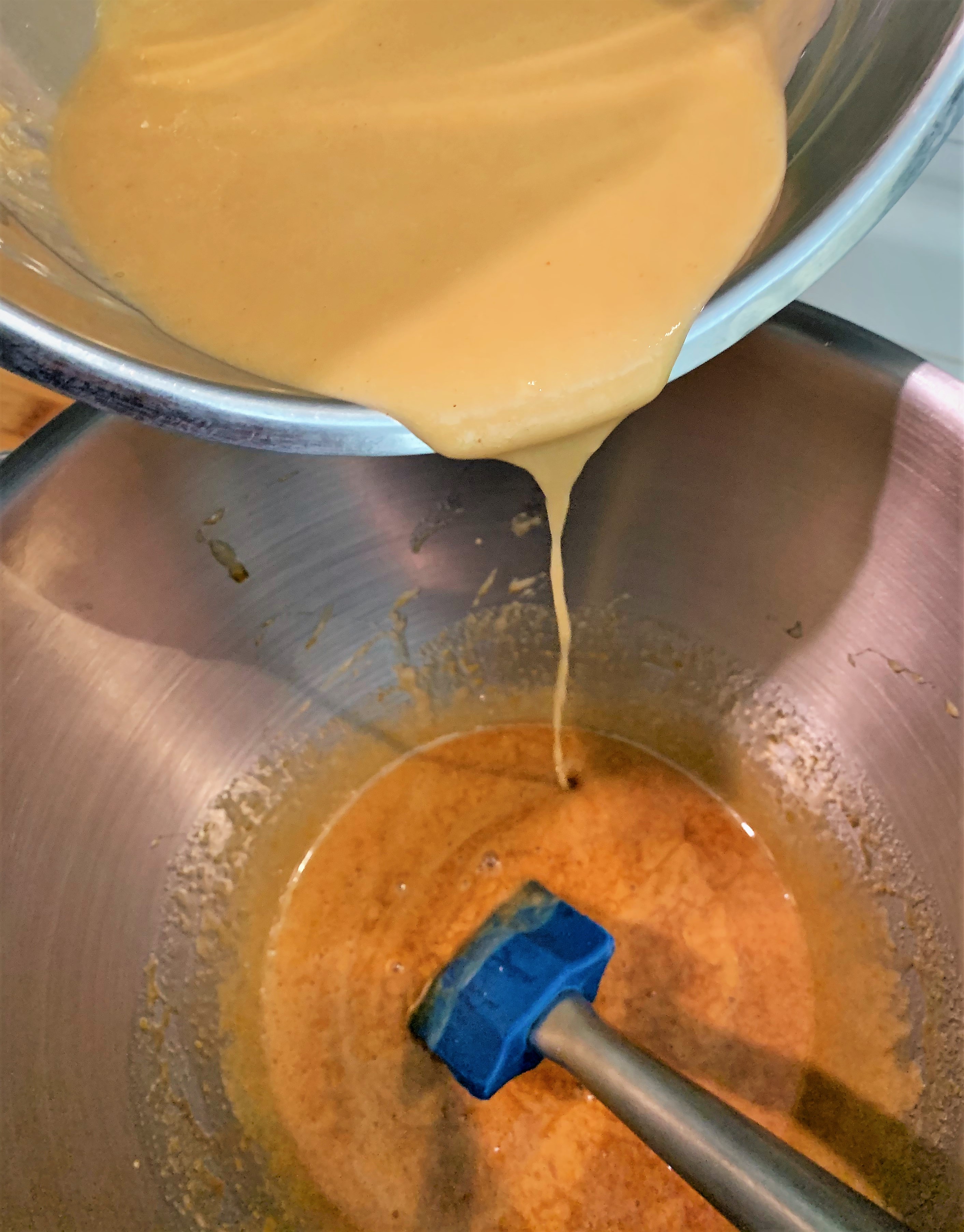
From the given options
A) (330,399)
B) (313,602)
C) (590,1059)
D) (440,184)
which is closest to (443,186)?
(440,184)

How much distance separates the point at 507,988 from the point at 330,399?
0.43 m

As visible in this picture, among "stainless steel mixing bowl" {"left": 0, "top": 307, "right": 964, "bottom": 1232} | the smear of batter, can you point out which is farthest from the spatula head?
the smear of batter

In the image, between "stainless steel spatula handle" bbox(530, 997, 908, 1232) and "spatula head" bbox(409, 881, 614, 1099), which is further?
"spatula head" bbox(409, 881, 614, 1099)

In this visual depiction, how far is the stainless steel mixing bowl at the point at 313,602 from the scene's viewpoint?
1.97ft

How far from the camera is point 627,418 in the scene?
0.69 metres

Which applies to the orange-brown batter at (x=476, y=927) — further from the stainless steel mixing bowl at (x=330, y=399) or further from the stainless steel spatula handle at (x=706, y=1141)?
the stainless steel mixing bowl at (x=330, y=399)

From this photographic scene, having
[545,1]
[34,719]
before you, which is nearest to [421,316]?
[545,1]

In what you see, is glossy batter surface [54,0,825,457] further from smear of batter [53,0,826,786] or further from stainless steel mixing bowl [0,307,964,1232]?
stainless steel mixing bowl [0,307,964,1232]

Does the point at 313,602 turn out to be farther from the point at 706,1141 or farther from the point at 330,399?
the point at 706,1141

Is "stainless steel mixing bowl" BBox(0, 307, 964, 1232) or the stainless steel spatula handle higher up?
"stainless steel mixing bowl" BBox(0, 307, 964, 1232)

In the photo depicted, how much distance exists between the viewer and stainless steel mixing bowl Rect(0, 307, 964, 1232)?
1.97 feet

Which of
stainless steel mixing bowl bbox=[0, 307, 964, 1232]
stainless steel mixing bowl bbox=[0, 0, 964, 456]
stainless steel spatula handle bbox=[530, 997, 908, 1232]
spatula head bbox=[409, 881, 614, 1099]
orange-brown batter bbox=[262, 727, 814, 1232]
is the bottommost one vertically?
orange-brown batter bbox=[262, 727, 814, 1232]

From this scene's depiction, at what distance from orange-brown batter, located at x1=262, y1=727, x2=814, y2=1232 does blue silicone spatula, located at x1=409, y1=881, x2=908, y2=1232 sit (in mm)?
48

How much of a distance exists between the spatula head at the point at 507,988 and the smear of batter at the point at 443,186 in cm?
36
